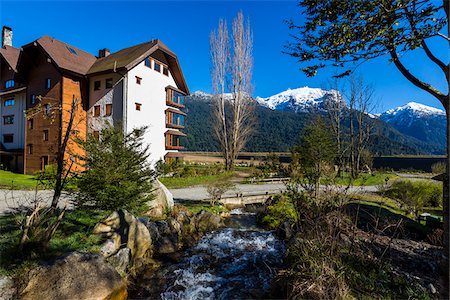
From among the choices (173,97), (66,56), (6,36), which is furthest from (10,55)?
(173,97)

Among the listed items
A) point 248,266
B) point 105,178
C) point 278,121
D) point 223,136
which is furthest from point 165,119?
point 278,121

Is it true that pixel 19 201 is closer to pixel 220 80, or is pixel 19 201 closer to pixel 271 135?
pixel 220 80

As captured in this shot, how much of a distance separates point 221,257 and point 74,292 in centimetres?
454

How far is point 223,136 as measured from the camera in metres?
29.0

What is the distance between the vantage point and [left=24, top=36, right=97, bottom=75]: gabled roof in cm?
2253

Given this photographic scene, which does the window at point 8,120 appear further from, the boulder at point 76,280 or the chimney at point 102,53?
the boulder at point 76,280

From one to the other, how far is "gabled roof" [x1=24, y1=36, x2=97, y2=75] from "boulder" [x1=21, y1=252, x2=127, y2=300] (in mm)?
22368

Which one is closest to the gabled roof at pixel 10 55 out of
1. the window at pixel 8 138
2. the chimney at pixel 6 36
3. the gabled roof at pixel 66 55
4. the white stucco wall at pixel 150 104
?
the chimney at pixel 6 36

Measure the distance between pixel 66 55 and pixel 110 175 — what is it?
2251 cm

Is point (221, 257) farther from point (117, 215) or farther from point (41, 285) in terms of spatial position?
point (41, 285)

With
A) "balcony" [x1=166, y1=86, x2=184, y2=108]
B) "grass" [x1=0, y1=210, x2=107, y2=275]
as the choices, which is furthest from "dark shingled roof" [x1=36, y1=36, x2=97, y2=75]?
"grass" [x1=0, y1=210, x2=107, y2=275]

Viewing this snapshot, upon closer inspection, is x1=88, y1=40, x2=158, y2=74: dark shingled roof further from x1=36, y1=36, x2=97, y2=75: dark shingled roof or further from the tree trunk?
the tree trunk

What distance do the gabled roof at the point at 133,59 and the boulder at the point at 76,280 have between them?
1950 cm

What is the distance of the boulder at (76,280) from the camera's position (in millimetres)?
4664
